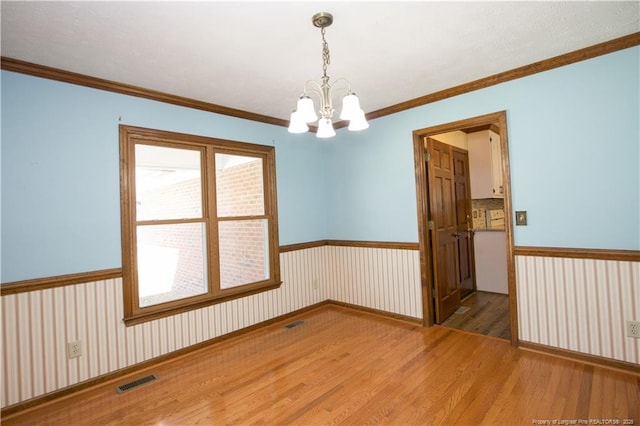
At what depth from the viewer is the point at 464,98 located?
3115mm

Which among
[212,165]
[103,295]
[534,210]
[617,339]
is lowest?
[617,339]

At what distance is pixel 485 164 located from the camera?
4.75 m

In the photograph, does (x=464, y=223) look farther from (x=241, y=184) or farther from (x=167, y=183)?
(x=167, y=183)

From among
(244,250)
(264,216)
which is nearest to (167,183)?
(264,216)

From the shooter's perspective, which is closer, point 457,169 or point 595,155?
point 595,155

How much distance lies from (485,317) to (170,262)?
3576 mm

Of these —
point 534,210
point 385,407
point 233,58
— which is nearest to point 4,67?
point 233,58

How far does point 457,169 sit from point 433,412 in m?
3.26

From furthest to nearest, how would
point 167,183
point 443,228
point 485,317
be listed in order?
point 443,228, point 485,317, point 167,183

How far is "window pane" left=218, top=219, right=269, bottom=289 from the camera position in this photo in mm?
3684

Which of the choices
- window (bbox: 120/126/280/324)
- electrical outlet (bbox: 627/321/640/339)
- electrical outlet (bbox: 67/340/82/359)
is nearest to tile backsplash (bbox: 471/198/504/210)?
electrical outlet (bbox: 627/321/640/339)

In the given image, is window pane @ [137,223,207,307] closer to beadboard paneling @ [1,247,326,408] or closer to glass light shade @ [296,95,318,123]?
beadboard paneling @ [1,247,326,408]

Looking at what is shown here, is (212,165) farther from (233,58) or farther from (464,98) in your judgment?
(464,98)

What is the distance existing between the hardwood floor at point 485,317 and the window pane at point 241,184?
2.60m
